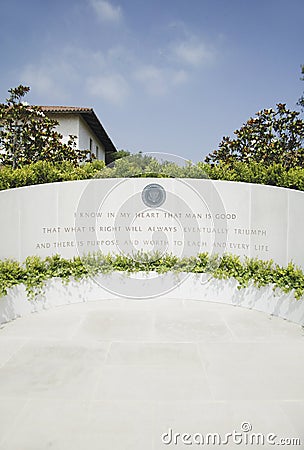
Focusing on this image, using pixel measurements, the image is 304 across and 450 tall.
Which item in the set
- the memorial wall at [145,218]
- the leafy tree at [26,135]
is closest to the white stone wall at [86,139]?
the leafy tree at [26,135]

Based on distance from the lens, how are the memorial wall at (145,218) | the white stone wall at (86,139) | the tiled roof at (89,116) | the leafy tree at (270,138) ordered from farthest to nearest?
the white stone wall at (86,139) < the tiled roof at (89,116) < the leafy tree at (270,138) < the memorial wall at (145,218)

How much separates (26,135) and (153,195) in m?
6.37

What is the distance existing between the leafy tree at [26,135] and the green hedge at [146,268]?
554 centimetres

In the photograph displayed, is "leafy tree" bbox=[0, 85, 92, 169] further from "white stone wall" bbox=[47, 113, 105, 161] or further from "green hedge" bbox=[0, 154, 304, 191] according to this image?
"white stone wall" bbox=[47, 113, 105, 161]

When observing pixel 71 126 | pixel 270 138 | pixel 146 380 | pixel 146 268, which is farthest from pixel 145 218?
pixel 71 126

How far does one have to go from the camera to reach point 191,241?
5941mm

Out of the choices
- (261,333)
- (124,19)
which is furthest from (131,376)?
(124,19)

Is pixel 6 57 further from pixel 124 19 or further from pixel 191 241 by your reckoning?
pixel 191 241

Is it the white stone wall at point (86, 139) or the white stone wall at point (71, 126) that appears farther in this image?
the white stone wall at point (86, 139)

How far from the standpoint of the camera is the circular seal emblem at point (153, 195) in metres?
5.97

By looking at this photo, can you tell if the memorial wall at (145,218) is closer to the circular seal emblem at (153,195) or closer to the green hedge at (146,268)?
the circular seal emblem at (153,195)

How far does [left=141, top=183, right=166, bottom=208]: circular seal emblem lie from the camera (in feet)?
19.6

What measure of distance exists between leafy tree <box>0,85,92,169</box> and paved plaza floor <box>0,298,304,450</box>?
678 centimetres

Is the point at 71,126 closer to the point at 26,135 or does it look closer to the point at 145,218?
the point at 26,135
